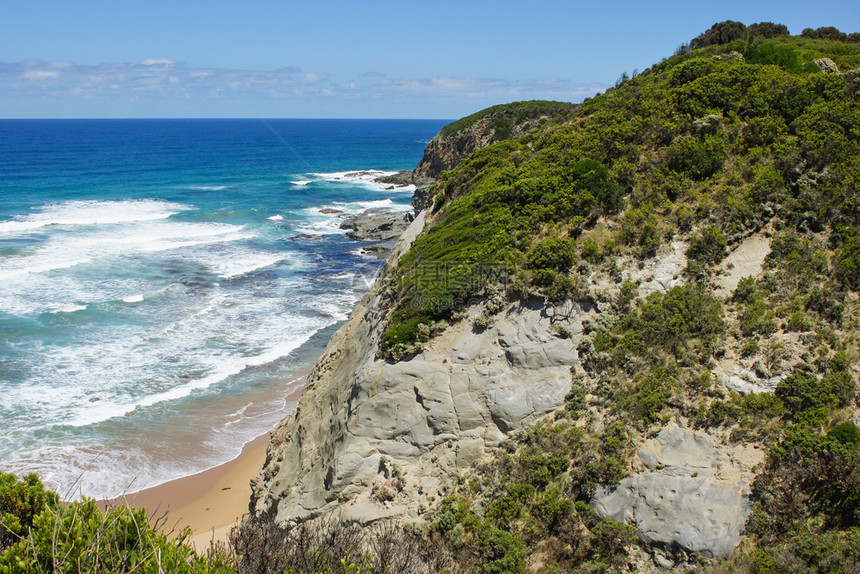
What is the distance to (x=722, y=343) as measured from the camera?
1046 centimetres

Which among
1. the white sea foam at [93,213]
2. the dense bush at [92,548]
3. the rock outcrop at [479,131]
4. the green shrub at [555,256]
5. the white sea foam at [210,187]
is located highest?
the rock outcrop at [479,131]

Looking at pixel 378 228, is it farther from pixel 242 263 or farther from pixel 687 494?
pixel 687 494

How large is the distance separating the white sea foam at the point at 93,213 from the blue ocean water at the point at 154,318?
0.19 meters

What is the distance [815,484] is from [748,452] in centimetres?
96

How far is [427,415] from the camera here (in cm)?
1120

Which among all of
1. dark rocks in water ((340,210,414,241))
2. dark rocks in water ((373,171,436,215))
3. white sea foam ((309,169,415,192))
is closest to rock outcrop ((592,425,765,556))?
dark rocks in water ((340,210,414,241))

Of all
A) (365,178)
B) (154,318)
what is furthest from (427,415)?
(365,178)

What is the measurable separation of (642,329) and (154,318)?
2375 cm

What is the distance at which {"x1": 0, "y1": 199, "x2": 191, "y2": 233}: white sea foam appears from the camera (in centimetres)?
4462

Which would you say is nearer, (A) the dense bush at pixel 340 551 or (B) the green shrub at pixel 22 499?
(B) the green shrub at pixel 22 499

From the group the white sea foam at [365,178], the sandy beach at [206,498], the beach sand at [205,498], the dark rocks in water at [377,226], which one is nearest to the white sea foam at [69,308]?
the sandy beach at [206,498]

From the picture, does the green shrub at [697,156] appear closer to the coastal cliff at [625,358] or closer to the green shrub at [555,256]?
the coastal cliff at [625,358]

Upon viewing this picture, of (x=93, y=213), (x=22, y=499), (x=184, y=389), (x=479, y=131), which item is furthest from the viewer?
(x=479, y=131)

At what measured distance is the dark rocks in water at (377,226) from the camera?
149 ft
